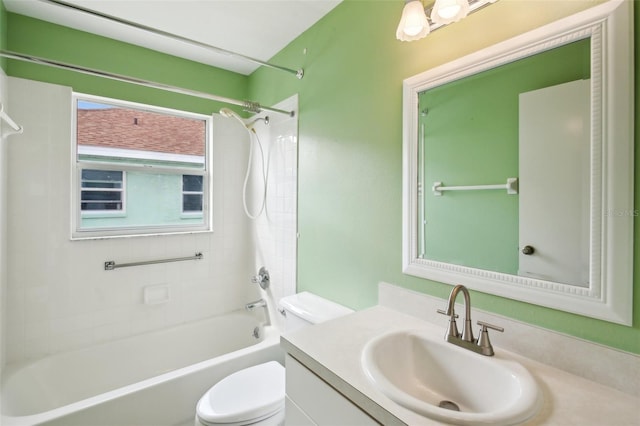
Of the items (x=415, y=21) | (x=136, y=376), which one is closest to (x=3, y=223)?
(x=136, y=376)

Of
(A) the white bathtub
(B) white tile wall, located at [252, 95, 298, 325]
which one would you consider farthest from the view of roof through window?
(A) the white bathtub

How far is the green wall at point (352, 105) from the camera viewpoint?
1016mm

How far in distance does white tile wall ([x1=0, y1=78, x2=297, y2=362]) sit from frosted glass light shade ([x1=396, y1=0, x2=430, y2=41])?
105cm

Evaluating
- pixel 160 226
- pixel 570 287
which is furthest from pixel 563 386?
pixel 160 226

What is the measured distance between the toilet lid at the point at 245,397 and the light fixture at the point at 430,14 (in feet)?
5.53

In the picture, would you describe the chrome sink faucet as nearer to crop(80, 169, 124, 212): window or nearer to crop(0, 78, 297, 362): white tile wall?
crop(0, 78, 297, 362): white tile wall

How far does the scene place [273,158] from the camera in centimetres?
229

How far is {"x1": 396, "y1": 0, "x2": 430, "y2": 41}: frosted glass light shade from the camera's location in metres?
1.10

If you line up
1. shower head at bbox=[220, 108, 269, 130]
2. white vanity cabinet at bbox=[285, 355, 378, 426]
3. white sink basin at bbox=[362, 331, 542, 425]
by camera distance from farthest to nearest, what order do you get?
shower head at bbox=[220, 108, 269, 130] < white vanity cabinet at bbox=[285, 355, 378, 426] < white sink basin at bbox=[362, 331, 542, 425]

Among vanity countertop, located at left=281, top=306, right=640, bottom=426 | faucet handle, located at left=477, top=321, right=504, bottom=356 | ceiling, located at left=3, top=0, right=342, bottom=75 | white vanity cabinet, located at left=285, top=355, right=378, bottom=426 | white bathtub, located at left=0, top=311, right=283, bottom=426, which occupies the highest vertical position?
ceiling, located at left=3, top=0, right=342, bottom=75

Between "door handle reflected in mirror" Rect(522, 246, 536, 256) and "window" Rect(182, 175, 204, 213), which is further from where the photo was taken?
"window" Rect(182, 175, 204, 213)

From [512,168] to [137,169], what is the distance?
94.9 inches

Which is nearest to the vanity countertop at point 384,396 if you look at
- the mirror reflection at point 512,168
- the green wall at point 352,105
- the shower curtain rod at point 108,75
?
the green wall at point 352,105

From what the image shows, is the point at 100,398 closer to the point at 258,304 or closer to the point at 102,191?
the point at 258,304
